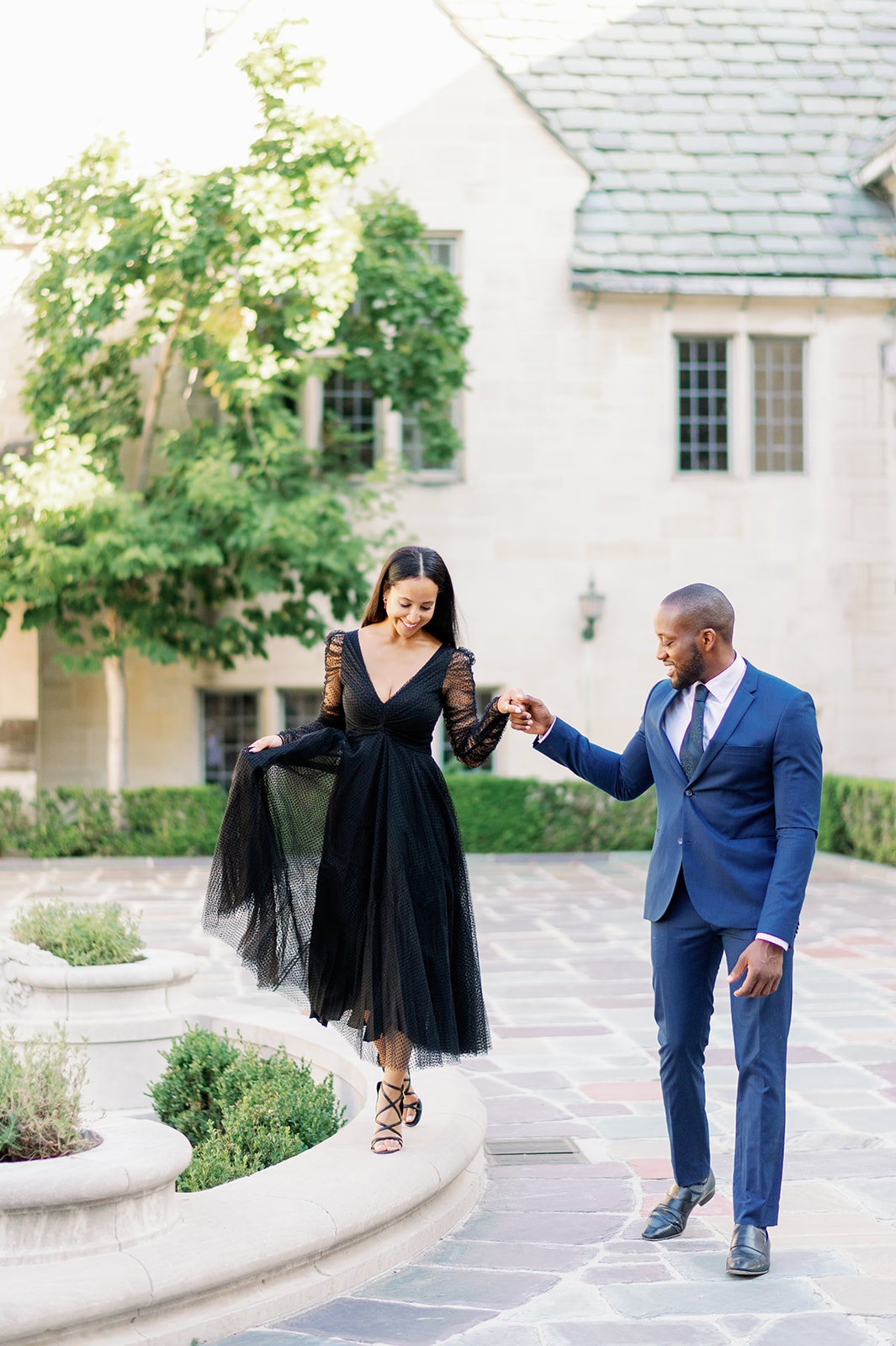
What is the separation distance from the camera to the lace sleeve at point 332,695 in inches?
210

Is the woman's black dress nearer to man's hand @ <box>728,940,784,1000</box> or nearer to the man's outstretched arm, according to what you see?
the man's outstretched arm

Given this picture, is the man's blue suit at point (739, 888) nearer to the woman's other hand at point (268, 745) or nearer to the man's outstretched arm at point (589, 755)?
the man's outstretched arm at point (589, 755)

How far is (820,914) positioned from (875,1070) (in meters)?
5.13

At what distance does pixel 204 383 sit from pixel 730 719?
35.8 feet

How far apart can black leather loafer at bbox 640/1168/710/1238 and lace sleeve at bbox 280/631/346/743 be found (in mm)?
1918

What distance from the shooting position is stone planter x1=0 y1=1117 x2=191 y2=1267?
150 inches

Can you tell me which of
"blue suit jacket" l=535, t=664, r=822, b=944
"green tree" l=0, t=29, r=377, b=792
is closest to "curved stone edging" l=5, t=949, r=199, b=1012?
"blue suit jacket" l=535, t=664, r=822, b=944

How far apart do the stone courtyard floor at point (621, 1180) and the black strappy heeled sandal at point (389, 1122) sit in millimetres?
339

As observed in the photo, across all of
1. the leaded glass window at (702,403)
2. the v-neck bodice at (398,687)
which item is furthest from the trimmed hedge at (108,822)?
the v-neck bodice at (398,687)

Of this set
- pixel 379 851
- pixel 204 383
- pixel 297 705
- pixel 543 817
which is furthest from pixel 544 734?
pixel 297 705

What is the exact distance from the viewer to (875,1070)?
683 centimetres

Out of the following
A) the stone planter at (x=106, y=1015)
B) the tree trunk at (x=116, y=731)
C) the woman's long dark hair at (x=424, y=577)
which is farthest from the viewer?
the tree trunk at (x=116, y=731)

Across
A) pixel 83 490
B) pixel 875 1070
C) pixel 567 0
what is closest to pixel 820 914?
pixel 875 1070

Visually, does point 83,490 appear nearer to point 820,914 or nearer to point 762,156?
point 820,914
